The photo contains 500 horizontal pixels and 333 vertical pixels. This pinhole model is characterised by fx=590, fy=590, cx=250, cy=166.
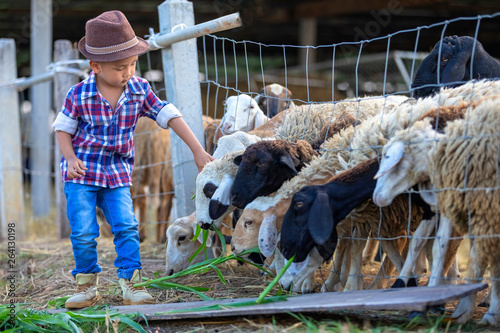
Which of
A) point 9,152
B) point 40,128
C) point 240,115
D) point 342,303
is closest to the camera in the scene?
point 342,303

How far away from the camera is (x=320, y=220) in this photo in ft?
8.74

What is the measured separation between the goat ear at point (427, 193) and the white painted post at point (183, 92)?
1849 millimetres

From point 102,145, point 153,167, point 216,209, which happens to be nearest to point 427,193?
point 216,209

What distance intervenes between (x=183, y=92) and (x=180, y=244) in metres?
1.08

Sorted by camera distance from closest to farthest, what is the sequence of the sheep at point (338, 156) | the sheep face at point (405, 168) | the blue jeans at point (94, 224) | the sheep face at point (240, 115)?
the sheep face at point (405, 168) → the sheep at point (338, 156) → the blue jeans at point (94, 224) → the sheep face at point (240, 115)

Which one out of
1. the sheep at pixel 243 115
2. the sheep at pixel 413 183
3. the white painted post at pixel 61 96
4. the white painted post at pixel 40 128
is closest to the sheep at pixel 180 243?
the sheep at pixel 243 115

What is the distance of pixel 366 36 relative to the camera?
14633 mm

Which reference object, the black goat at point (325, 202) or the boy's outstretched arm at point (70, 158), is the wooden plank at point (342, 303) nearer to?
the black goat at point (325, 202)

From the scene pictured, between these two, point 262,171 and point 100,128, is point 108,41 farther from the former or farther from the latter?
point 262,171

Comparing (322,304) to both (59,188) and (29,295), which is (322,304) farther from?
(59,188)

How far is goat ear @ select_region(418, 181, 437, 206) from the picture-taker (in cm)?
268

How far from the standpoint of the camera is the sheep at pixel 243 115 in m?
4.48

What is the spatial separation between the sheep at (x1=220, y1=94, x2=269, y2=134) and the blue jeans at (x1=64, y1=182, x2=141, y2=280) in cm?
132

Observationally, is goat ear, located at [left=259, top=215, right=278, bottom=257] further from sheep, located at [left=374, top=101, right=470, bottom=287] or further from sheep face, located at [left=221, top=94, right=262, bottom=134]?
sheep face, located at [left=221, top=94, right=262, bottom=134]
